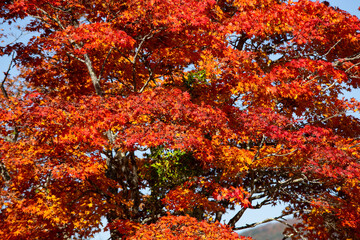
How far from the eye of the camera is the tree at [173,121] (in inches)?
378

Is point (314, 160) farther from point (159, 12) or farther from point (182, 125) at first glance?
point (159, 12)

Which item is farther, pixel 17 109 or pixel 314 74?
pixel 314 74

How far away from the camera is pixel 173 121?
10195 millimetres

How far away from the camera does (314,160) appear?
11219 mm

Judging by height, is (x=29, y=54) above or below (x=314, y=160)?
above

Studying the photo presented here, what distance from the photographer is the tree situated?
9.61m

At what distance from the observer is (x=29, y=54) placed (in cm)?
1426

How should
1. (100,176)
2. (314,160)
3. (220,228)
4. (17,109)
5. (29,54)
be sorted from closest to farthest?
(220,228) < (17,109) < (314,160) < (100,176) < (29,54)

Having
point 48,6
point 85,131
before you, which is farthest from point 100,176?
point 48,6

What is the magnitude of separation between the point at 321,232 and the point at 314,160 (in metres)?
4.11

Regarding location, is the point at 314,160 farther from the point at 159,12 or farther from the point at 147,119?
the point at 159,12

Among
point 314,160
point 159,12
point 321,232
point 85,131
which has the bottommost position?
point 321,232

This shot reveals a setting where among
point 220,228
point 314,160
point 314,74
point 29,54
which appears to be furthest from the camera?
point 29,54

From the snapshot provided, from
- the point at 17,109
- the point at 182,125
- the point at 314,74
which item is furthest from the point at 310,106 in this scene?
the point at 17,109
